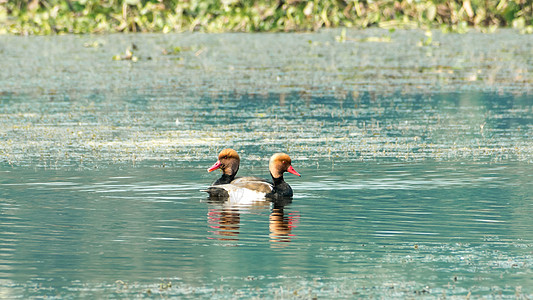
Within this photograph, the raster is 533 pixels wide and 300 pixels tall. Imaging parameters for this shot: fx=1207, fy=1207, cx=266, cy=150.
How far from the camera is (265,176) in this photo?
12742 mm

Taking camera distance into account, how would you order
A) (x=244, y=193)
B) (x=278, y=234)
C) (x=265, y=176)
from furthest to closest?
(x=265, y=176), (x=244, y=193), (x=278, y=234)

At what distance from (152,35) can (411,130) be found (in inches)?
977

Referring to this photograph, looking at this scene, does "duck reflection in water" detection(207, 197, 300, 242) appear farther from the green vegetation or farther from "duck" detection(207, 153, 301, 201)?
the green vegetation

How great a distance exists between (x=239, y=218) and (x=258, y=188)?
3.53 ft

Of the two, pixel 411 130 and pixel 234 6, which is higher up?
pixel 234 6

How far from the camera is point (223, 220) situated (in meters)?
10.2

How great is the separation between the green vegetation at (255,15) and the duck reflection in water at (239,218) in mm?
29285

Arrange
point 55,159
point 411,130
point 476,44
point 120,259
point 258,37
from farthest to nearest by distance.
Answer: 1. point 258,37
2. point 476,44
3. point 411,130
4. point 55,159
5. point 120,259

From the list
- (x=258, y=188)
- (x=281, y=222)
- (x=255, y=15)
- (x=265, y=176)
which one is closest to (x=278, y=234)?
(x=281, y=222)

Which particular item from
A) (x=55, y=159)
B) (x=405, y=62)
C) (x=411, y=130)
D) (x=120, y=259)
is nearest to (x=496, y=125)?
(x=411, y=130)

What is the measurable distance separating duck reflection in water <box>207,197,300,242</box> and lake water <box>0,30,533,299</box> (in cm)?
3

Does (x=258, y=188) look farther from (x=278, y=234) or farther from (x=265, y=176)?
(x=278, y=234)

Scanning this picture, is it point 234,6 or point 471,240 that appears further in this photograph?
point 234,6

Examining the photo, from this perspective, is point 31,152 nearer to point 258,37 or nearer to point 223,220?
point 223,220
